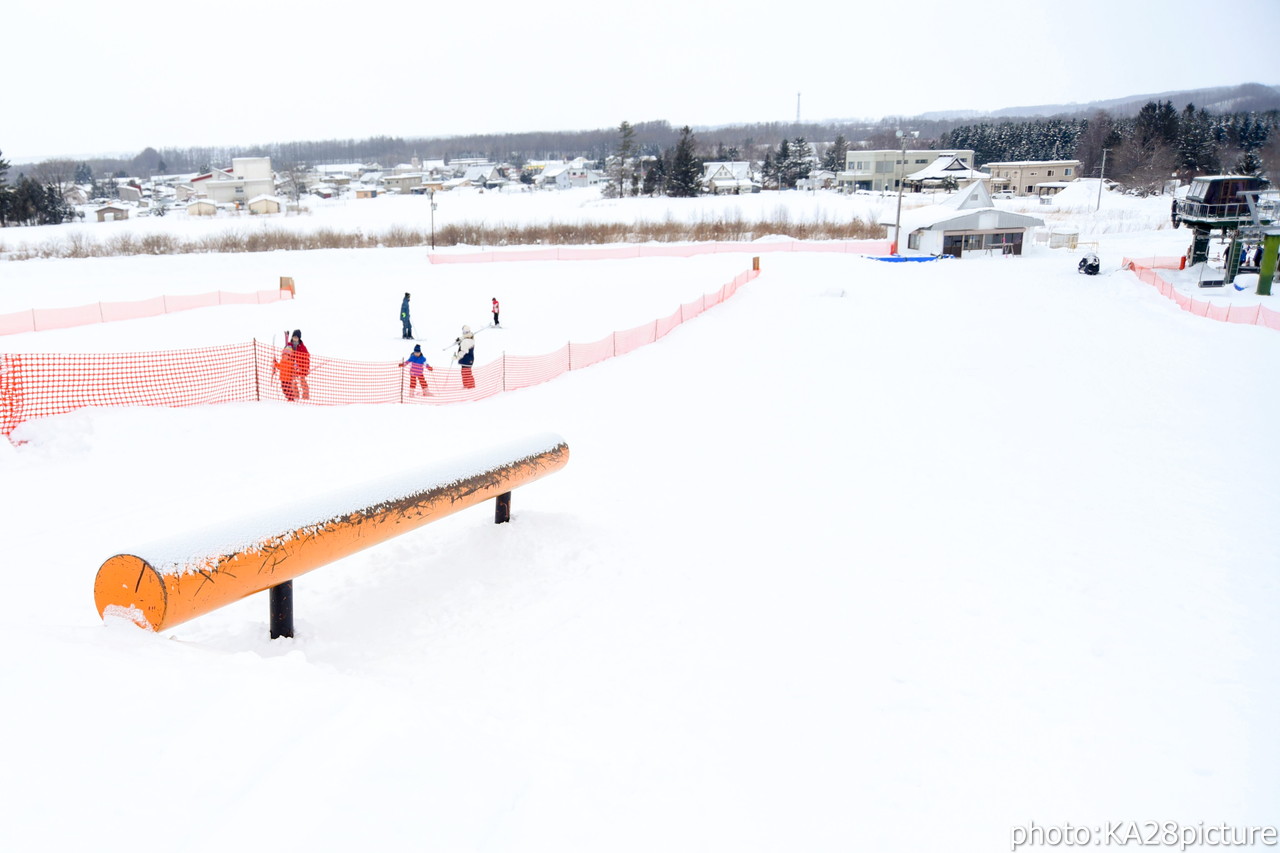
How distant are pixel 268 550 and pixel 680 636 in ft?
10.3

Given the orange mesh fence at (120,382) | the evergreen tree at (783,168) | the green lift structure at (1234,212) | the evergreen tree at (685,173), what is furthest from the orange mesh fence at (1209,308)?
the evergreen tree at (783,168)

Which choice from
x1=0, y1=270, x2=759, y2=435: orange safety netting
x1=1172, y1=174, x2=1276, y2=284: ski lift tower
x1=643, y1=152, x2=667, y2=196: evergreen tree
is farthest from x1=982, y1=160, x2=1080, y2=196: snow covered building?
x1=0, y1=270, x2=759, y2=435: orange safety netting

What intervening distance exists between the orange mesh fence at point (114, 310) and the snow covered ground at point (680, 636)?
763 inches

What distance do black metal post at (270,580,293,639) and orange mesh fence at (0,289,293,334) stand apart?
82.4 ft

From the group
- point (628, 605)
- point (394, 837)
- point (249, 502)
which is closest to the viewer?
point (394, 837)

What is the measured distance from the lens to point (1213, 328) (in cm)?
2658

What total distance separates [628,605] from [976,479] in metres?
6.47

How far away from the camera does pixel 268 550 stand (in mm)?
5590

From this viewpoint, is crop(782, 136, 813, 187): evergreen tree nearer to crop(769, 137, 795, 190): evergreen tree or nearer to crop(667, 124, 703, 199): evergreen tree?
crop(769, 137, 795, 190): evergreen tree

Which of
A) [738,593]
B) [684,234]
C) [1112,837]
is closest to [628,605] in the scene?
[738,593]

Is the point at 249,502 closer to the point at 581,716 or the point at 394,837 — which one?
the point at 581,716

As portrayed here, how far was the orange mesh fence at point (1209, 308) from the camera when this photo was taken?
27.6 metres

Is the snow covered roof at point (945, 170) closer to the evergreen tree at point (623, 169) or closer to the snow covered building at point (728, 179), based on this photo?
the snow covered building at point (728, 179)

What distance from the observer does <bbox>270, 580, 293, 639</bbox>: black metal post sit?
5.89 metres
